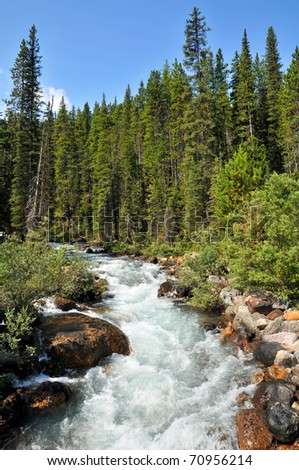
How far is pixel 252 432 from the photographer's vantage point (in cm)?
733

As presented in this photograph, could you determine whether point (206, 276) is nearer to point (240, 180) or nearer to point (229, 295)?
point (229, 295)

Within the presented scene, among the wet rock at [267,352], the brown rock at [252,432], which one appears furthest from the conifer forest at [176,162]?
the brown rock at [252,432]

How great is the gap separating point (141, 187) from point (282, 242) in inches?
1327

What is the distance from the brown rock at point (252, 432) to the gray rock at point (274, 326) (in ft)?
14.6

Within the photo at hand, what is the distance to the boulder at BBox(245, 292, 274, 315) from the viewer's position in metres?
13.6

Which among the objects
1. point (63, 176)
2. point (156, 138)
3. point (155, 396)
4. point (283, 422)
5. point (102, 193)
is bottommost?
point (155, 396)

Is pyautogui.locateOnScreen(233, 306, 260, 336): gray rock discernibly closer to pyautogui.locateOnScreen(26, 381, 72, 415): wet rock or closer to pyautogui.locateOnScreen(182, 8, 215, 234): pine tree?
pyautogui.locateOnScreen(26, 381, 72, 415): wet rock

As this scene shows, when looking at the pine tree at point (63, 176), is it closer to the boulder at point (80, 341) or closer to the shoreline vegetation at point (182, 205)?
the shoreline vegetation at point (182, 205)

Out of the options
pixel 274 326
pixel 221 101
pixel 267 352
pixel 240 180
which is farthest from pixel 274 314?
pixel 221 101

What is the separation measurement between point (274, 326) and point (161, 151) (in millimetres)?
34761

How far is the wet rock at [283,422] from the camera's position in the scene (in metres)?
7.04

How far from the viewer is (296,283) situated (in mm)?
13227

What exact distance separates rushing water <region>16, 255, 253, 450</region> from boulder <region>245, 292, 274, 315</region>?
2.34 m

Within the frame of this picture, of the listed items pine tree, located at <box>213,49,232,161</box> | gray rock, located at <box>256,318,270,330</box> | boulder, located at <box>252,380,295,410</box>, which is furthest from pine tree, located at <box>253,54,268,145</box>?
boulder, located at <box>252,380,295,410</box>
